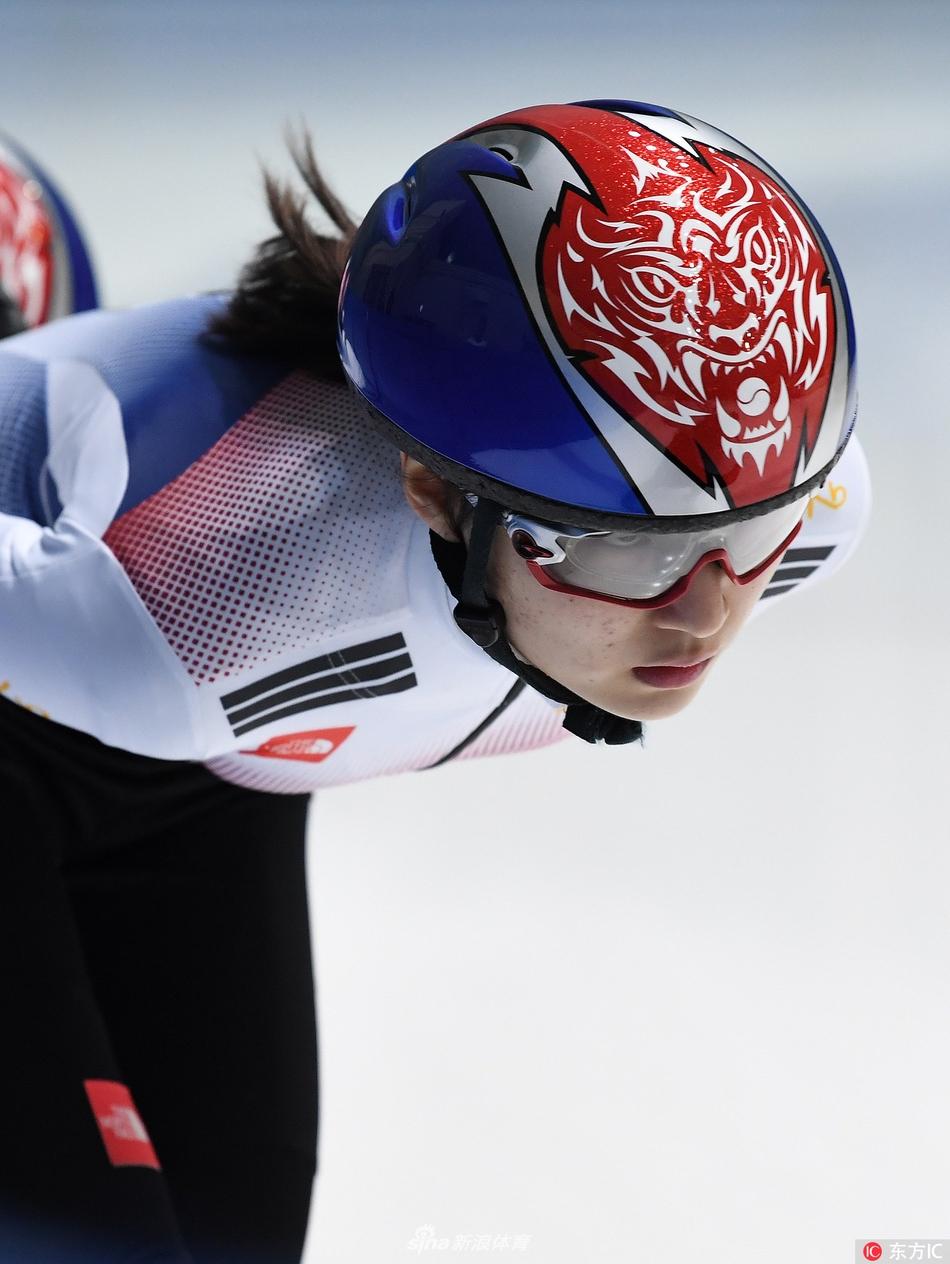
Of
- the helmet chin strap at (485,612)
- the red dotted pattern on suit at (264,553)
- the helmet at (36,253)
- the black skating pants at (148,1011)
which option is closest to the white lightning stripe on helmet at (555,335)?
the helmet chin strap at (485,612)

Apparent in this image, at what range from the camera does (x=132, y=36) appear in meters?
3.41

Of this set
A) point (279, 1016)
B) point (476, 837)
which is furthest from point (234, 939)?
point (476, 837)

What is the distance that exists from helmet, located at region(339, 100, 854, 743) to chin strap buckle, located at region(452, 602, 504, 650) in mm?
42

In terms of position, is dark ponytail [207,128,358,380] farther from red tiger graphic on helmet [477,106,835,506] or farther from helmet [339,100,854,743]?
red tiger graphic on helmet [477,106,835,506]

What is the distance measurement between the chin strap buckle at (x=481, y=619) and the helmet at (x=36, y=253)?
→ 1.07 metres

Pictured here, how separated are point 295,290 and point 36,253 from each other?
95 cm

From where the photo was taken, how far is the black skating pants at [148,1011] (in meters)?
1.06

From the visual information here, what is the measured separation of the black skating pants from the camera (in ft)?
3.47

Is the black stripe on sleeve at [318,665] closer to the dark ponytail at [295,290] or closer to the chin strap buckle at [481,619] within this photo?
the chin strap buckle at [481,619]

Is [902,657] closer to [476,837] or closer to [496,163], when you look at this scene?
[476,837]

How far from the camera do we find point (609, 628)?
0.92 meters

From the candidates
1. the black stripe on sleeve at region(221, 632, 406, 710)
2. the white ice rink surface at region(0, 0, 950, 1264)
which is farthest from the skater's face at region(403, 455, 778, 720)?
the white ice rink surface at region(0, 0, 950, 1264)

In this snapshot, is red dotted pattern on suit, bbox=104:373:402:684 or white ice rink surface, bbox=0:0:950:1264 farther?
white ice rink surface, bbox=0:0:950:1264

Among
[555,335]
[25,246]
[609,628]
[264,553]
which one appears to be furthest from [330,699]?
[25,246]
